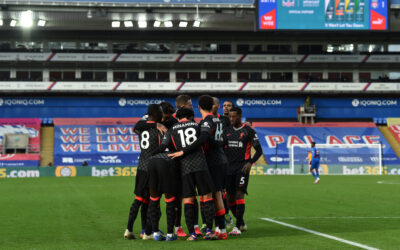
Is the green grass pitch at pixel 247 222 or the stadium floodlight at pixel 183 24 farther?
the stadium floodlight at pixel 183 24

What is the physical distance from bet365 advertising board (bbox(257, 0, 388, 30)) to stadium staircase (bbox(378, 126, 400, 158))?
1126 centimetres

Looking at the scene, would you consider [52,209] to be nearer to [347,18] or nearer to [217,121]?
[217,121]

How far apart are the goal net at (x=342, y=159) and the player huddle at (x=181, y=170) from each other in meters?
33.8

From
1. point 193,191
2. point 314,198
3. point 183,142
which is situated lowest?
point 314,198

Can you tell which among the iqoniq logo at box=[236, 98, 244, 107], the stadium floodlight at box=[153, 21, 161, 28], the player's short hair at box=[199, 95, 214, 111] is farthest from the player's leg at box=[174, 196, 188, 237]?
the iqoniq logo at box=[236, 98, 244, 107]

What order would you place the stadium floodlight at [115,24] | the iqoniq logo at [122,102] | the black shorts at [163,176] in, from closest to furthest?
the black shorts at [163,176]
the stadium floodlight at [115,24]
the iqoniq logo at [122,102]

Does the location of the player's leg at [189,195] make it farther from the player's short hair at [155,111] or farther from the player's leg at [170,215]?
the player's short hair at [155,111]

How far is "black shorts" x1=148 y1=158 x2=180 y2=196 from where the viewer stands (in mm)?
9375

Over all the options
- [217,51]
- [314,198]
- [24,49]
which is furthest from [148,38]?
[314,198]

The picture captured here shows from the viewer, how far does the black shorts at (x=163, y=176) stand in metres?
9.38

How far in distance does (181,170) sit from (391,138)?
48599 mm

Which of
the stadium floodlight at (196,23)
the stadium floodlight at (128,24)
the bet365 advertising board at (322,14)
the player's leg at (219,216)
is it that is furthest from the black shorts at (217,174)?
the stadium floodlight at (128,24)

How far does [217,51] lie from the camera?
2317 inches

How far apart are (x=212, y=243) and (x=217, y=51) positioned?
51108 millimetres
